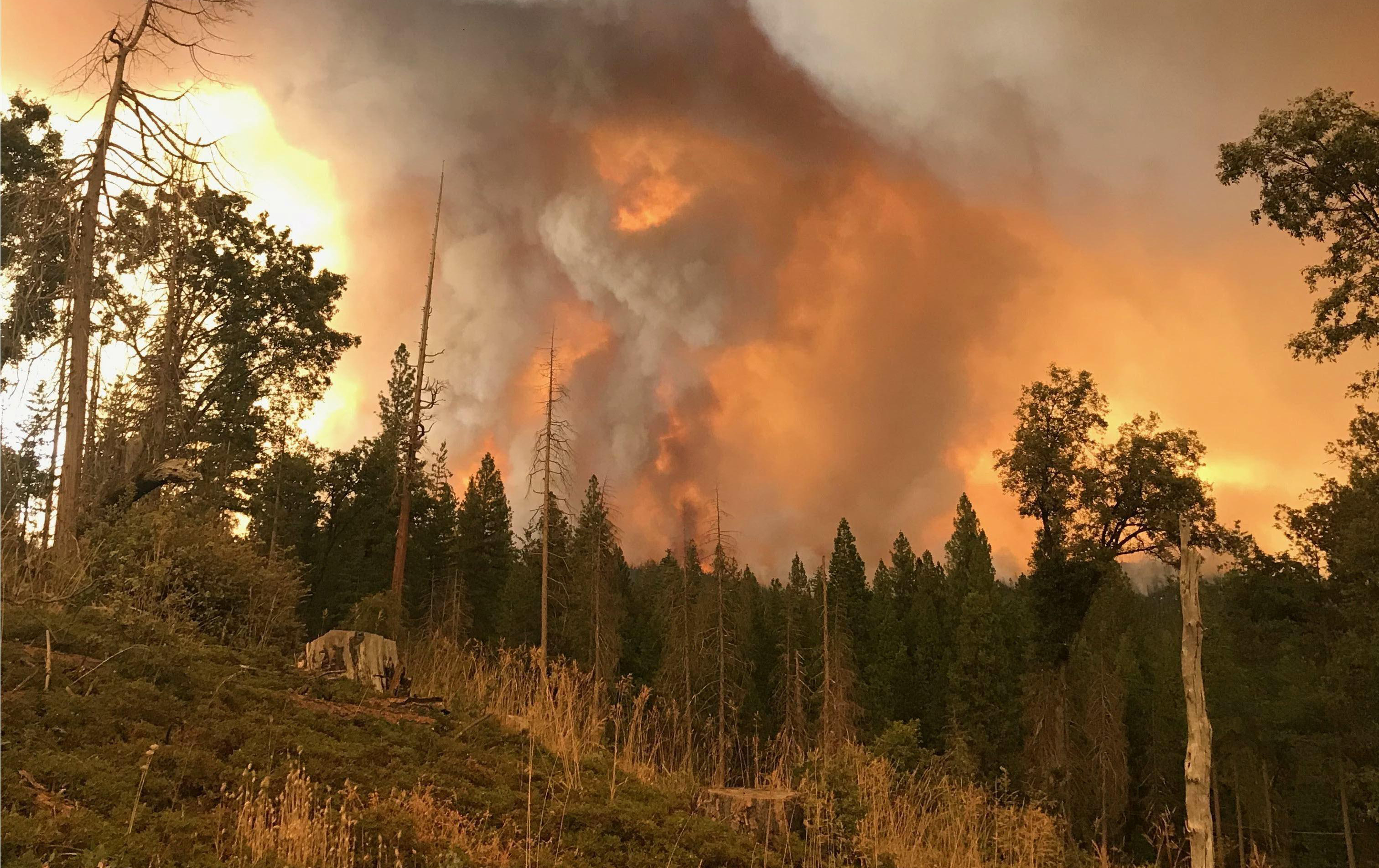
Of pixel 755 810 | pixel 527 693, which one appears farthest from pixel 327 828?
pixel 527 693

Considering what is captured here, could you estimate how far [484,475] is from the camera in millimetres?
51312

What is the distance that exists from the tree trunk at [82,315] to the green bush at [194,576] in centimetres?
123

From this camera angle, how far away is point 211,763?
20.3ft

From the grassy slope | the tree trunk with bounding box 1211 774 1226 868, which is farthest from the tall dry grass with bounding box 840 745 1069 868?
the tree trunk with bounding box 1211 774 1226 868

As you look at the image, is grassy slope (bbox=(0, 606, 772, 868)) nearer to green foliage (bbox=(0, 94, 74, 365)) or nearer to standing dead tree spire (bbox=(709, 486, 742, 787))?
green foliage (bbox=(0, 94, 74, 365))

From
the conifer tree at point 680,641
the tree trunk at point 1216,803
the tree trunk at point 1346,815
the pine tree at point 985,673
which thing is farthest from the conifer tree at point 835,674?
the tree trunk at point 1346,815

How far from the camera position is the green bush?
10.7 meters

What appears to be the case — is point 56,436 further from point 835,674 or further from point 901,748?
point 835,674

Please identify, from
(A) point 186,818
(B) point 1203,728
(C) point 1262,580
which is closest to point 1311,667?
(C) point 1262,580

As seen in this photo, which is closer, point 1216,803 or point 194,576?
point 194,576

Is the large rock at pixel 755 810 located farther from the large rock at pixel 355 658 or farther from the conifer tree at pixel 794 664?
the conifer tree at pixel 794 664

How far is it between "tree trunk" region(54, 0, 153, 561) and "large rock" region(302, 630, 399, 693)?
123 inches

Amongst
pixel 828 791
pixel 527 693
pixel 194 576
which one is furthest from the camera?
pixel 194 576

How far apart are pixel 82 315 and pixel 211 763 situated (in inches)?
215
